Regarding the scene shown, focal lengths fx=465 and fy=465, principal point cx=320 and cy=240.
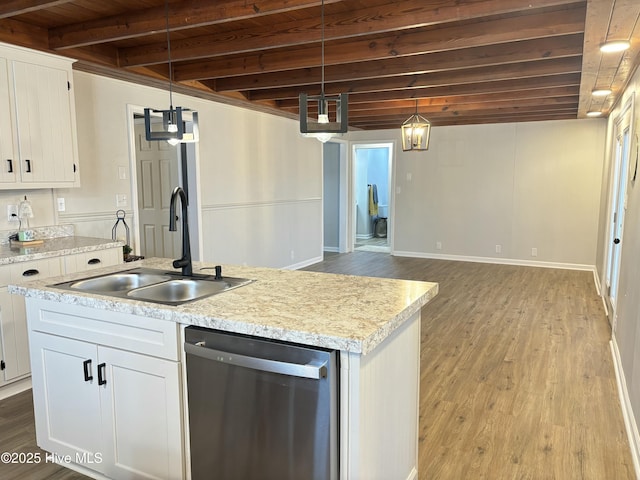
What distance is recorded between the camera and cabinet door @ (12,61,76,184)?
10.7ft

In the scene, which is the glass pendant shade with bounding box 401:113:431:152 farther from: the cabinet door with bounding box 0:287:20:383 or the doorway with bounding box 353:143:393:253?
the doorway with bounding box 353:143:393:253

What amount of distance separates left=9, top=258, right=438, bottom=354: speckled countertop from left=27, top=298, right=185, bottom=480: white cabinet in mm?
66

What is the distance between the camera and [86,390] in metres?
2.07

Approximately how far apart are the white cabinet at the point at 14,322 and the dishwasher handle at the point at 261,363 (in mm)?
1839

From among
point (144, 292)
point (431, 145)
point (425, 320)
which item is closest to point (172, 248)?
point (425, 320)

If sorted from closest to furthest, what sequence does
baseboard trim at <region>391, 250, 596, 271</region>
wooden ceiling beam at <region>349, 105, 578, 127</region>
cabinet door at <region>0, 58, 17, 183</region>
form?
1. cabinet door at <region>0, 58, 17, 183</region>
2. wooden ceiling beam at <region>349, 105, 578, 127</region>
3. baseboard trim at <region>391, 250, 596, 271</region>

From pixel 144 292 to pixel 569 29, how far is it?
119 inches

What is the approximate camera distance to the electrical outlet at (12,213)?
345 cm

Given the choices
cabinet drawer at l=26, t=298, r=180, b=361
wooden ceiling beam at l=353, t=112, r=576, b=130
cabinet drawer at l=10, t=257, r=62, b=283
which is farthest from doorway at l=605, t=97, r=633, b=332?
cabinet drawer at l=10, t=257, r=62, b=283

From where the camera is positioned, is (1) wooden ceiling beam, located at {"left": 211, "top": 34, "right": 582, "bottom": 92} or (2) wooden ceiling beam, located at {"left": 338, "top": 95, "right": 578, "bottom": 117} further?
(2) wooden ceiling beam, located at {"left": 338, "top": 95, "right": 578, "bottom": 117}

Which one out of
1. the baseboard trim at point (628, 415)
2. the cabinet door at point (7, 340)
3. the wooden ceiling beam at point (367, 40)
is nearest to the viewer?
the baseboard trim at point (628, 415)

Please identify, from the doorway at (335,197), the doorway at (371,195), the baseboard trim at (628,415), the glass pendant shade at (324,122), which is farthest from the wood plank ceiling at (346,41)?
the doorway at (371,195)

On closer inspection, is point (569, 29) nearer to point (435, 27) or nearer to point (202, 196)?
point (435, 27)

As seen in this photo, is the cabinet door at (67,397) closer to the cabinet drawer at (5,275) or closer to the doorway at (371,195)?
the cabinet drawer at (5,275)
